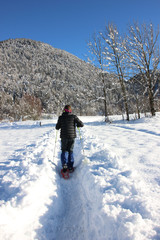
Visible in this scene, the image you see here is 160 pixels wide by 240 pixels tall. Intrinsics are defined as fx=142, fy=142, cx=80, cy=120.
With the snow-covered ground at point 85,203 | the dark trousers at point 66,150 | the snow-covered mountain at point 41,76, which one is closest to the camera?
the snow-covered ground at point 85,203

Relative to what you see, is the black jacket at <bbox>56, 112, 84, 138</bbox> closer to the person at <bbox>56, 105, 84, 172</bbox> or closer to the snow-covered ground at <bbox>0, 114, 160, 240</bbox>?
the person at <bbox>56, 105, 84, 172</bbox>

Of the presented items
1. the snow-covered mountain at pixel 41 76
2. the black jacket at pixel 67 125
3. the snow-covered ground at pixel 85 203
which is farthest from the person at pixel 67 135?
the snow-covered mountain at pixel 41 76

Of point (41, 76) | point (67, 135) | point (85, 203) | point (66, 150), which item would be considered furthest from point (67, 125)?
point (41, 76)

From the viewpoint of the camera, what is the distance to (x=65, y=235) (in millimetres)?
2348

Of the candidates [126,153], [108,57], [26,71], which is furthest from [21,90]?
[126,153]

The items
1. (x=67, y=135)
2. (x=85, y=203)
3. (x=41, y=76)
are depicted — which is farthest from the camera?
(x=41, y=76)

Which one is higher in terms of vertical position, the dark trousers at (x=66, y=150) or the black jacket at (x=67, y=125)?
the black jacket at (x=67, y=125)

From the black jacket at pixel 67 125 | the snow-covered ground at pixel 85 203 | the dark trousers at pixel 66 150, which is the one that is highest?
the black jacket at pixel 67 125

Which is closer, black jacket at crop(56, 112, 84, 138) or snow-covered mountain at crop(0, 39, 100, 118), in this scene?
black jacket at crop(56, 112, 84, 138)

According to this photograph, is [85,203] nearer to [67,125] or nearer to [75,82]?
[67,125]

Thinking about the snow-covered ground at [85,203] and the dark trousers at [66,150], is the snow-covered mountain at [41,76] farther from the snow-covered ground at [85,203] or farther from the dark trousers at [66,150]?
the snow-covered ground at [85,203]

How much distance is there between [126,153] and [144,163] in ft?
3.23

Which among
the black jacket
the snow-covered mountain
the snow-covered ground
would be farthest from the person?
the snow-covered mountain

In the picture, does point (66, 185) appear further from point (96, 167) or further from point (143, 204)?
point (143, 204)
